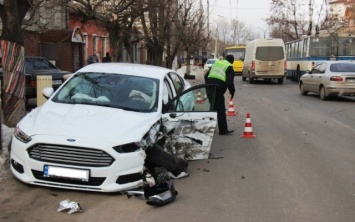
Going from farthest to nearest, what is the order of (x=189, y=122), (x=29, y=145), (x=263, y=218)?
(x=189, y=122), (x=29, y=145), (x=263, y=218)

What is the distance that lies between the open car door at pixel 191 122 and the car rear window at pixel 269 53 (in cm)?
2116

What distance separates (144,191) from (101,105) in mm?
1638

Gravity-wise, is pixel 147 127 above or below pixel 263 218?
above

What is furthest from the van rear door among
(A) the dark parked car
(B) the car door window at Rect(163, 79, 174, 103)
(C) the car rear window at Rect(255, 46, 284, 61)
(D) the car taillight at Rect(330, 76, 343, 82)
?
(B) the car door window at Rect(163, 79, 174, 103)

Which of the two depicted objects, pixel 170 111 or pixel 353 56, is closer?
pixel 170 111

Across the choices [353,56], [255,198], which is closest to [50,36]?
[353,56]

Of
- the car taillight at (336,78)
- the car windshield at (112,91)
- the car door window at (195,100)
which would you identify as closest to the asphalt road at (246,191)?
the car door window at (195,100)

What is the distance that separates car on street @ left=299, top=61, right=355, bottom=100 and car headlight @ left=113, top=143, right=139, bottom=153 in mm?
13660

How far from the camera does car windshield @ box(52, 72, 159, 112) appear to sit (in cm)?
699

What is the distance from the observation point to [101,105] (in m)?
6.86

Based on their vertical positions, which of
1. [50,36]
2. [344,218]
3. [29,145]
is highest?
[50,36]

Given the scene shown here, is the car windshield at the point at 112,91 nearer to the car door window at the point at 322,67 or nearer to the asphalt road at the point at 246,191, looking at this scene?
the asphalt road at the point at 246,191

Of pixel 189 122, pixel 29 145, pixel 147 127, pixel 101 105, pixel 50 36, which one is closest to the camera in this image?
pixel 29 145

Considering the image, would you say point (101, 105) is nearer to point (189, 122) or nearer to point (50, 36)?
point (189, 122)
